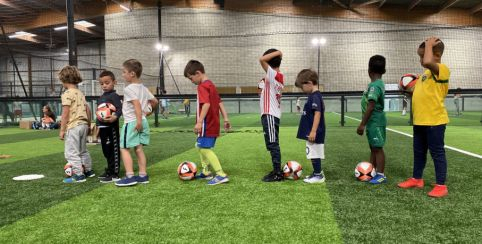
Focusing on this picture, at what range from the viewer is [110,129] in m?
4.83

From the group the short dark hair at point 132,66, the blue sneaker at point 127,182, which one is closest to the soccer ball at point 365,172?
the blue sneaker at point 127,182

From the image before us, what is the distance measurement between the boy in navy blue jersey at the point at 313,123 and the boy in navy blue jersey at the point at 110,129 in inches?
97.6

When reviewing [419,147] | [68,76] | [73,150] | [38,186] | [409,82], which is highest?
[68,76]

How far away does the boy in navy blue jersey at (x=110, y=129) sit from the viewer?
4.75 meters

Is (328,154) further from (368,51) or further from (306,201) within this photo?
(368,51)

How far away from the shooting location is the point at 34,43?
33.2 meters

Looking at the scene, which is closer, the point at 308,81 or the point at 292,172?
the point at 308,81

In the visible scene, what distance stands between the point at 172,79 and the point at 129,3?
5.41 meters

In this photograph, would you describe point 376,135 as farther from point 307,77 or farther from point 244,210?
point 244,210

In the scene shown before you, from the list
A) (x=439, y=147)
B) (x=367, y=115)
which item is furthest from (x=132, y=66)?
(x=439, y=147)

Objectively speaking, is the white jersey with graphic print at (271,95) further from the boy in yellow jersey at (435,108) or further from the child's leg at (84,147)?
the child's leg at (84,147)

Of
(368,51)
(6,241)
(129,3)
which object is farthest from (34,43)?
(6,241)

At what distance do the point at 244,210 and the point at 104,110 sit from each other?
2491 mm

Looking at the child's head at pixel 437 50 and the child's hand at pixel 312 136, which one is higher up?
the child's head at pixel 437 50
